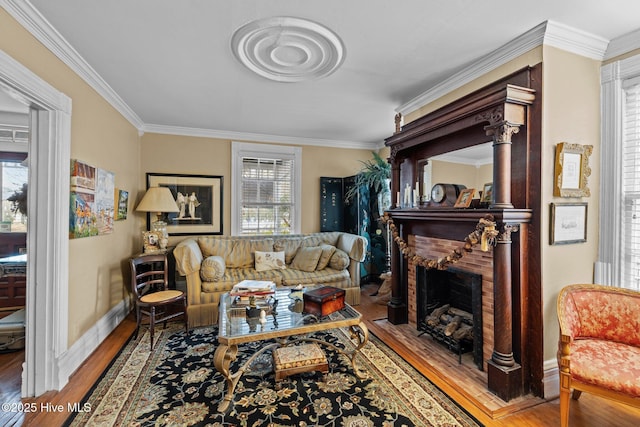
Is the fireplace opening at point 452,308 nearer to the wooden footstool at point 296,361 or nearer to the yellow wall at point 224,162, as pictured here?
the wooden footstool at point 296,361

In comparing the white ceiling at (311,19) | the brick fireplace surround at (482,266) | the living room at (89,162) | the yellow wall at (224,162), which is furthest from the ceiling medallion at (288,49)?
the yellow wall at (224,162)

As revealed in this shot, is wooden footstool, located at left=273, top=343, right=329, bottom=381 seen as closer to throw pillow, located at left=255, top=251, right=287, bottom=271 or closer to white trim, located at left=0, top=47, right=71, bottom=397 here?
white trim, located at left=0, top=47, right=71, bottom=397

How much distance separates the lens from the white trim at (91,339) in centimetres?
225

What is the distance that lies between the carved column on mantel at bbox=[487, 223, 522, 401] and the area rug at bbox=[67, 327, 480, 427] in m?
0.41

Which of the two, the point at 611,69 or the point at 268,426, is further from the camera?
the point at 611,69

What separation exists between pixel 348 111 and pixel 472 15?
1905 millimetres

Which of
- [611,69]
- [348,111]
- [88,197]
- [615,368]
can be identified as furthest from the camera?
[348,111]

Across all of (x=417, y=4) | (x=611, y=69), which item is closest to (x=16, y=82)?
(x=417, y=4)

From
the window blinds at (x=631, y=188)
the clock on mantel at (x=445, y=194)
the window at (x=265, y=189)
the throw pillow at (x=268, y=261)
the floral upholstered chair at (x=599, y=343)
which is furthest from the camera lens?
the window at (x=265, y=189)

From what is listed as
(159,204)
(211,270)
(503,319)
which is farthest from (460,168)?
(159,204)

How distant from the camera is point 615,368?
162 cm

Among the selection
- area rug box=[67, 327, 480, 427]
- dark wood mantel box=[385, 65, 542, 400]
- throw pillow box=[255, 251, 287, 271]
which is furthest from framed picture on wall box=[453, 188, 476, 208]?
throw pillow box=[255, 251, 287, 271]

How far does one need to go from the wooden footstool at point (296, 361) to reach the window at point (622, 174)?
2301 mm

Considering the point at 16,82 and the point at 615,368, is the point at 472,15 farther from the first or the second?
the point at 16,82
